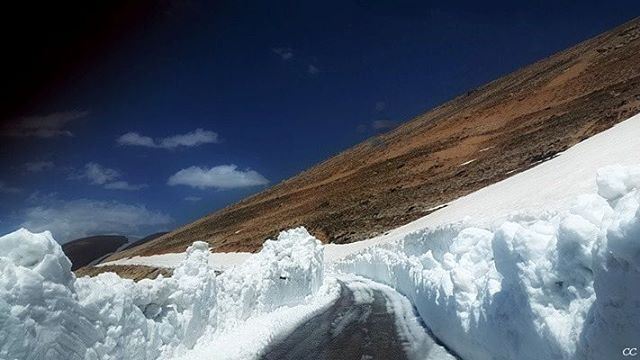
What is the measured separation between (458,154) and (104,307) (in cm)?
6857

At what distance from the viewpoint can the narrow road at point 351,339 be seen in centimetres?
1085

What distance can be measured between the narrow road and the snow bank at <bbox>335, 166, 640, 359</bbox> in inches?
39.5

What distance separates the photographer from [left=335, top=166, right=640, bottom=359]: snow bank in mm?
5320

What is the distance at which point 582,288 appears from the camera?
6414 mm

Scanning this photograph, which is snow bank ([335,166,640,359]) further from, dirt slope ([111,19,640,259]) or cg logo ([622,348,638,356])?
dirt slope ([111,19,640,259])

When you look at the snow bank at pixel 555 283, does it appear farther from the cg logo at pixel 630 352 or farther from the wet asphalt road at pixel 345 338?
the wet asphalt road at pixel 345 338

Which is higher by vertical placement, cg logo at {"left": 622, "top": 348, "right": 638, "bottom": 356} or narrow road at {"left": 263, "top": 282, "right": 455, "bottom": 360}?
cg logo at {"left": 622, "top": 348, "right": 638, "bottom": 356}

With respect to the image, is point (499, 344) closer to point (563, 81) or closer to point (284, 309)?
point (284, 309)

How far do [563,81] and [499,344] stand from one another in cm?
7813

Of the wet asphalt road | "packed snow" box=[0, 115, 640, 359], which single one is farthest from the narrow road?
"packed snow" box=[0, 115, 640, 359]

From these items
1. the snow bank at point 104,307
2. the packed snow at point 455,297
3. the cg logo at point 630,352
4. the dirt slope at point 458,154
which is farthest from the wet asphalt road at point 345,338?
the dirt slope at point 458,154

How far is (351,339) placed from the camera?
12.5 metres

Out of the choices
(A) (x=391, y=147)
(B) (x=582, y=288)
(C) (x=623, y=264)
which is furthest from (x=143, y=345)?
(A) (x=391, y=147)

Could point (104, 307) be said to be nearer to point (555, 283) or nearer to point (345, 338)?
point (345, 338)
